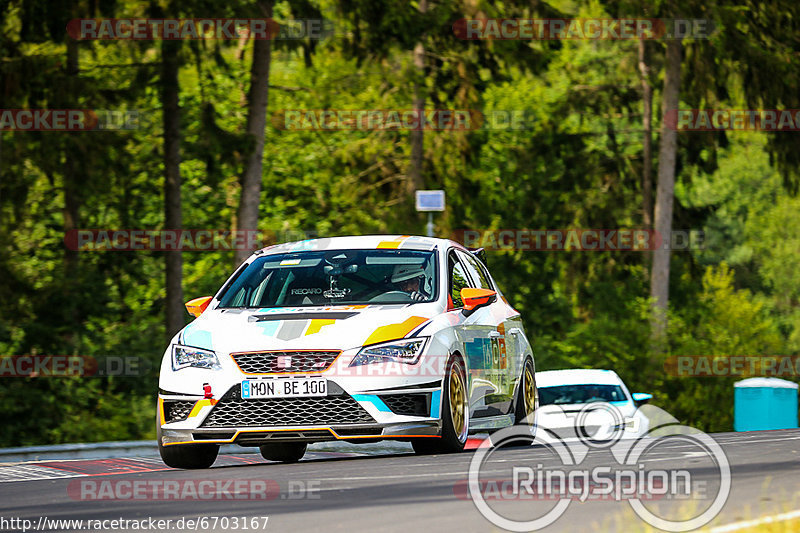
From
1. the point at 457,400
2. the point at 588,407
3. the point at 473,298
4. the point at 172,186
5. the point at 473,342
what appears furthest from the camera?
the point at 172,186

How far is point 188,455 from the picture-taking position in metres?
11.8

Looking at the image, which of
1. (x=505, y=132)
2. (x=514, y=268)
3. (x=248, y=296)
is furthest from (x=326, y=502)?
(x=505, y=132)

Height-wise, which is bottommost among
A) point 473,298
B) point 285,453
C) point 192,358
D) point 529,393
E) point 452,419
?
point 285,453

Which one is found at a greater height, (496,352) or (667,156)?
(667,156)

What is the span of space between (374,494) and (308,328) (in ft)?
8.26

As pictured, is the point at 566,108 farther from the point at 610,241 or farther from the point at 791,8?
the point at 791,8

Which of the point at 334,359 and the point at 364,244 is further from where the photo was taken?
the point at 364,244

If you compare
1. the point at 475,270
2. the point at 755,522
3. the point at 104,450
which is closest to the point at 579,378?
the point at 104,450

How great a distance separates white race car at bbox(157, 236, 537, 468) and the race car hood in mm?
11

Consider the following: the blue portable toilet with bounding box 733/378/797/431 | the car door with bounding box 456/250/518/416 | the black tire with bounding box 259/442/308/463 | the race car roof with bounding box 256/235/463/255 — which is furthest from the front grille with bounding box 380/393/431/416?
the blue portable toilet with bounding box 733/378/797/431

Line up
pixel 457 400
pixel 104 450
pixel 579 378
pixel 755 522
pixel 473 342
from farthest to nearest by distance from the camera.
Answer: pixel 579 378, pixel 104 450, pixel 473 342, pixel 457 400, pixel 755 522

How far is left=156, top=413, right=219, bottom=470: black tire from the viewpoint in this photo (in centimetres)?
1159

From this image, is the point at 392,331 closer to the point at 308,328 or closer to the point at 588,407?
the point at 308,328

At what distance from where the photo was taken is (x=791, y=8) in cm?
3681
